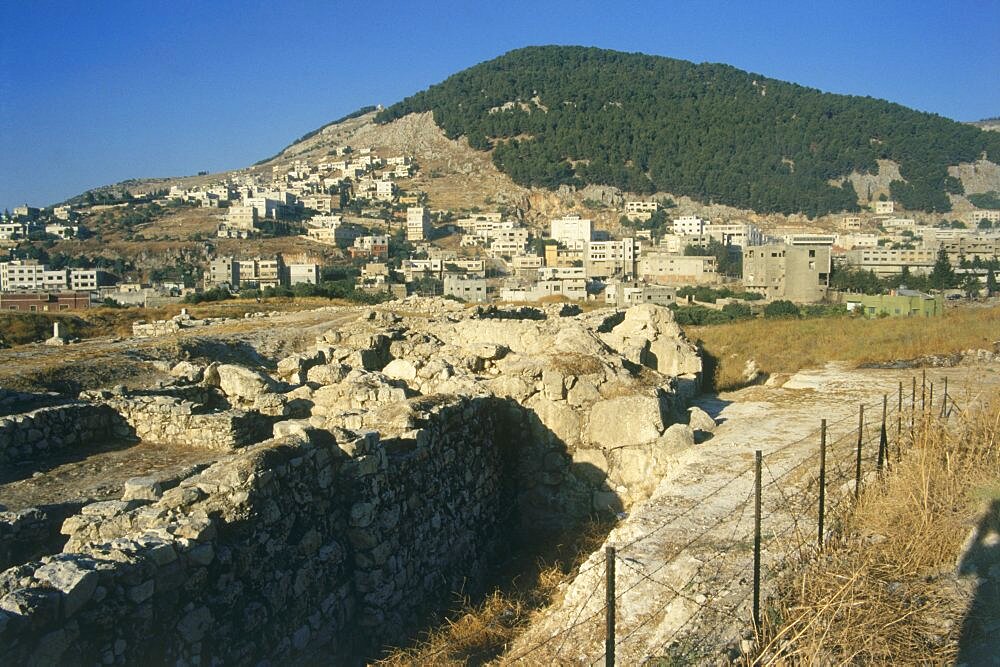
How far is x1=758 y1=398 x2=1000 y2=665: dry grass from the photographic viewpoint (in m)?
5.25

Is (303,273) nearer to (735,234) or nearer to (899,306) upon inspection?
(899,306)

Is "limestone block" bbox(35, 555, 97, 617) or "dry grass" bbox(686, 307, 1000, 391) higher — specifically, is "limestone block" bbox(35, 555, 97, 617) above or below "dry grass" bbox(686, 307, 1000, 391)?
above

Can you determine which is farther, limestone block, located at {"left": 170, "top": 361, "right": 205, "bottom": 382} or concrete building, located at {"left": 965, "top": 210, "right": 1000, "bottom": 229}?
concrete building, located at {"left": 965, "top": 210, "right": 1000, "bottom": 229}

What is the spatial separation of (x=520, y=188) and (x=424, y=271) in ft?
255

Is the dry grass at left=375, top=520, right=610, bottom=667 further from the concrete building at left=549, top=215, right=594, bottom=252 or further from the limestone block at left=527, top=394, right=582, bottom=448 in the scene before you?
the concrete building at left=549, top=215, right=594, bottom=252

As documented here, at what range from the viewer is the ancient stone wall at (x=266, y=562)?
15.3ft

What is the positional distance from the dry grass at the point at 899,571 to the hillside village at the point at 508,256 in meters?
26.1

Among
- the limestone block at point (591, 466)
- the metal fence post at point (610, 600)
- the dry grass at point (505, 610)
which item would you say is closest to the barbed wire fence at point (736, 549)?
the metal fence post at point (610, 600)

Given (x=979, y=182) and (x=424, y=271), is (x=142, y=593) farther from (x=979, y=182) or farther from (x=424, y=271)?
(x=979, y=182)

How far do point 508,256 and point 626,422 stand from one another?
385 feet

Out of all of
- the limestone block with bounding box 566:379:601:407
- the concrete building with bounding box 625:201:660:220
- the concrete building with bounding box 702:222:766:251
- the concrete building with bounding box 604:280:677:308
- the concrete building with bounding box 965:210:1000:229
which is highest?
the concrete building with bounding box 625:201:660:220

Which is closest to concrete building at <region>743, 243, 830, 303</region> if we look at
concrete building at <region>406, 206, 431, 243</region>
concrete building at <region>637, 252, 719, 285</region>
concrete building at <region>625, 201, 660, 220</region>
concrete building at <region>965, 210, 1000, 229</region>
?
concrete building at <region>637, 252, 719, 285</region>

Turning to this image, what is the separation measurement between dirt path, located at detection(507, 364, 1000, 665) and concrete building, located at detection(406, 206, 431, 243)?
418ft

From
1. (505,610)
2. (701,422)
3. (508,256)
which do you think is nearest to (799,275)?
(701,422)
